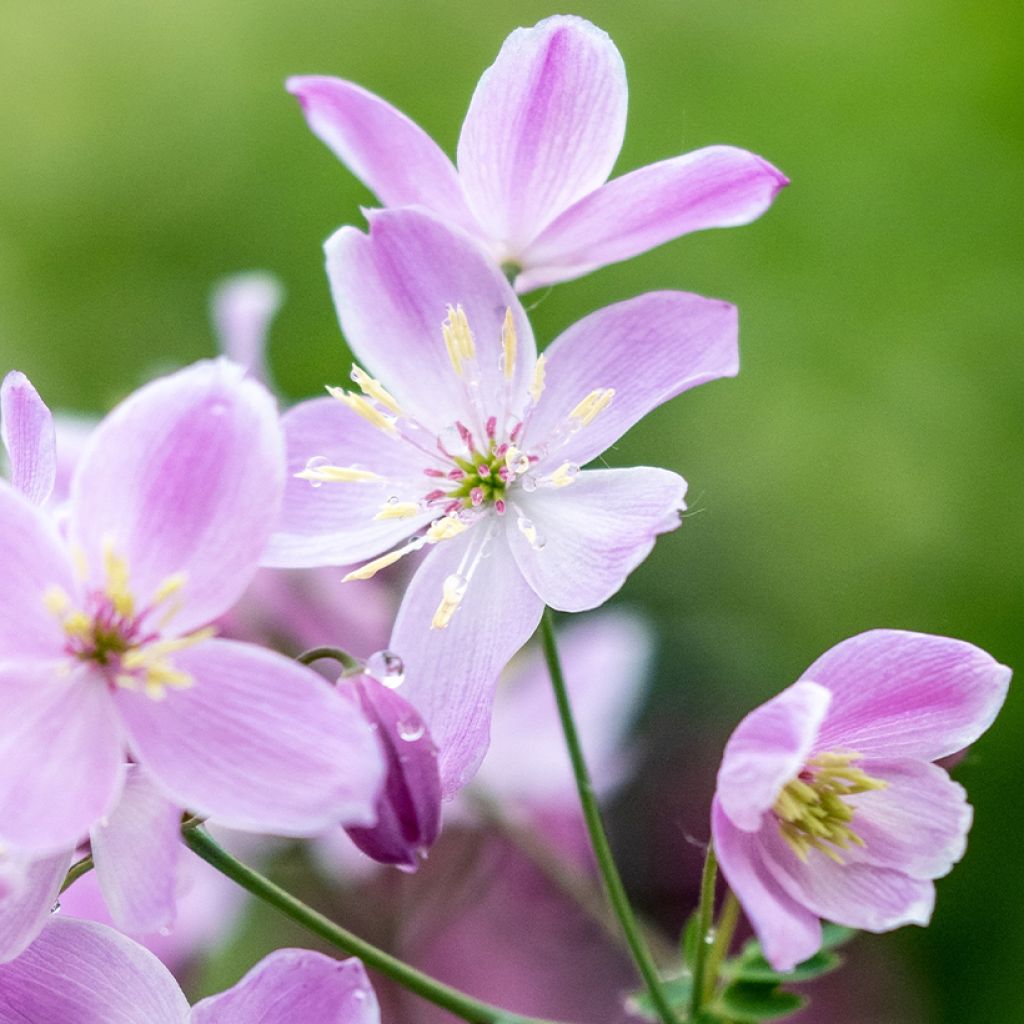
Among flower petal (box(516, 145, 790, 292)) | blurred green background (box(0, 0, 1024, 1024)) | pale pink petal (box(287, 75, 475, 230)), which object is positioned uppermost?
pale pink petal (box(287, 75, 475, 230))

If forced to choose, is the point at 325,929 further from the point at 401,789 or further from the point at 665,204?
the point at 665,204

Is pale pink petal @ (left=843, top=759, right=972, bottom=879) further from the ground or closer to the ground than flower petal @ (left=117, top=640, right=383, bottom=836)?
closer to the ground

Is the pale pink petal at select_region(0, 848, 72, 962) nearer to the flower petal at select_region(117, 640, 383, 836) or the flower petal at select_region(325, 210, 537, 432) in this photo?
the flower petal at select_region(117, 640, 383, 836)

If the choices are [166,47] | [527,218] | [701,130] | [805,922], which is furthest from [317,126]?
[166,47]

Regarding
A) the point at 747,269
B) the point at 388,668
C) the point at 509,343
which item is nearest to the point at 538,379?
the point at 509,343

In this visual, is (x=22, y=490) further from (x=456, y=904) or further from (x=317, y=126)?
(x=456, y=904)

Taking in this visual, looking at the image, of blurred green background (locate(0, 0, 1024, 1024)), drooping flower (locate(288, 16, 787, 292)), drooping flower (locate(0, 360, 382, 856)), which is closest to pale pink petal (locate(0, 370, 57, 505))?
drooping flower (locate(0, 360, 382, 856))

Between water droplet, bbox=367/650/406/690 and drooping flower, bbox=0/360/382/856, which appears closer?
drooping flower, bbox=0/360/382/856

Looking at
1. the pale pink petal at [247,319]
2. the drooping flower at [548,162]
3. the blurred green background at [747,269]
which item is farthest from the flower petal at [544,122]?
the blurred green background at [747,269]
